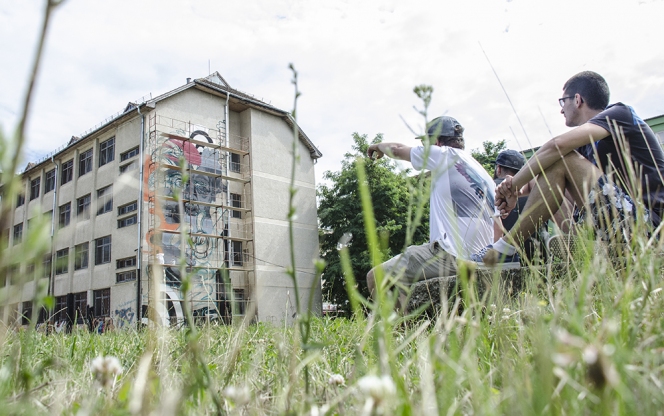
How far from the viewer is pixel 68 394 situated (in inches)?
42.9

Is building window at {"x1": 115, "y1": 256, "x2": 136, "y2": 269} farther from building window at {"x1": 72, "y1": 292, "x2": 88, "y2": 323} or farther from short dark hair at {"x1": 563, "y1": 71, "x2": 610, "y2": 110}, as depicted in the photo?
short dark hair at {"x1": 563, "y1": 71, "x2": 610, "y2": 110}

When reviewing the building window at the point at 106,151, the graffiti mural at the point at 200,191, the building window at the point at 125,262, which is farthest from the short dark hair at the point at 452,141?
the building window at the point at 106,151

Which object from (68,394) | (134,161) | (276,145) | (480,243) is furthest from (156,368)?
(276,145)

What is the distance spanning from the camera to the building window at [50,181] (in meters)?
25.6

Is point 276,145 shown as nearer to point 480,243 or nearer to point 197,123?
point 197,123

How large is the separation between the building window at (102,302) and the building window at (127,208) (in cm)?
324

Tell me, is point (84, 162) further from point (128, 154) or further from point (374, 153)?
point (374, 153)

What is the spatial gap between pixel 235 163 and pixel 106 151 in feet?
18.7

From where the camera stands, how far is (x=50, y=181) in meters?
25.9

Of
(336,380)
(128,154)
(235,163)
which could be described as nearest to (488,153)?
(235,163)

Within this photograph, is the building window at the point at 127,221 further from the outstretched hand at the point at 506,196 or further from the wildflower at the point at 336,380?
the wildflower at the point at 336,380

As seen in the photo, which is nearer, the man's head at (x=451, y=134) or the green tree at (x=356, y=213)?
the man's head at (x=451, y=134)

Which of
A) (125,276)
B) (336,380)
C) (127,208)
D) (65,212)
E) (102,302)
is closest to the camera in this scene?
(336,380)

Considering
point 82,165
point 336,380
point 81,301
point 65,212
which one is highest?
point 82,165
